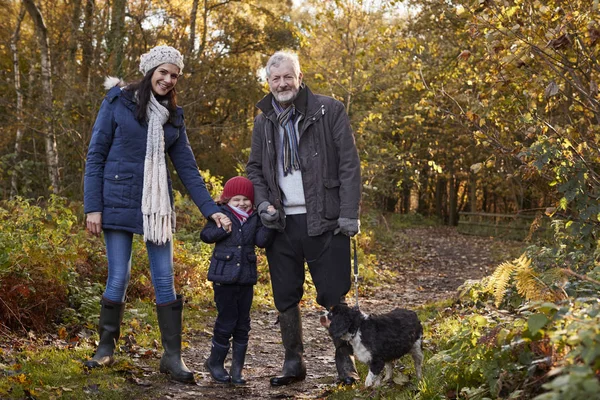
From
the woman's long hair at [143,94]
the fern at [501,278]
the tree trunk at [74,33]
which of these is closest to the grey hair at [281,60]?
the woman's long hair at [143,94]

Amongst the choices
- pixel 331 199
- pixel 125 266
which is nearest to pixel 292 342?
pixel 331 199

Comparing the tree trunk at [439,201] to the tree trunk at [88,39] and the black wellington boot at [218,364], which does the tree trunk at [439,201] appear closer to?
the tree trunk at [88,39]

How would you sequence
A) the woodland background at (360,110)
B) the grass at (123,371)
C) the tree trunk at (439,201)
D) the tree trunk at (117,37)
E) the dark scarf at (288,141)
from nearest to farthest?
the grass at (123,371)
the dark scarf at (288,141)
the woodland background at (360,110)
the tree trunk at (117,37)
the tree trunk at (439,201)

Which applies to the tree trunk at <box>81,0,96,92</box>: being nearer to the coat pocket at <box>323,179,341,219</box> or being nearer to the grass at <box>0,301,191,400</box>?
the grass at <box>0,301,191,400</box>

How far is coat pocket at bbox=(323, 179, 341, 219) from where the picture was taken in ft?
15.1

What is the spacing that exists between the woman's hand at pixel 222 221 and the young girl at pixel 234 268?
0.10 ft

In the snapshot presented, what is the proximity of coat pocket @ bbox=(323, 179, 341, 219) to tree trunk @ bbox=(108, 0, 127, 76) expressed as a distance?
8.71 meters

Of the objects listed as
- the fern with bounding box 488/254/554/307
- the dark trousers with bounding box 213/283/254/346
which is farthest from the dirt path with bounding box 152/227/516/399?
the fern with bounding box 488/254/554/307

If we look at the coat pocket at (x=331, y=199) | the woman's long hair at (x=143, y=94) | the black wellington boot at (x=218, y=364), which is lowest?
the black wellington boot at (x=218, y=364)

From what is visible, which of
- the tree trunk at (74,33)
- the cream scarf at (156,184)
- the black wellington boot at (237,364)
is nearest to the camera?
the cream scarf at (156,184)

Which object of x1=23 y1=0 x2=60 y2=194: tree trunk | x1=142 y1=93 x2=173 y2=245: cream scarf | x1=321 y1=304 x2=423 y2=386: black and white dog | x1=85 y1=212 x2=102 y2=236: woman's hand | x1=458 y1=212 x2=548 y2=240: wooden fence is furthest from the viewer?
x1=458 y1=212 x2=548 y2=240: wooden fence

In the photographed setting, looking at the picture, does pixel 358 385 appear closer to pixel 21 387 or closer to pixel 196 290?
pixel 21 387

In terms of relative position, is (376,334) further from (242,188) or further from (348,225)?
(242,188)

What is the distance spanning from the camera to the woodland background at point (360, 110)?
5.14 m
